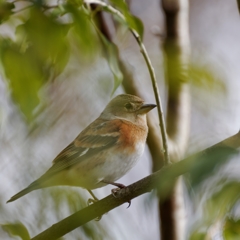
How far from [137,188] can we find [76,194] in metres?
0.51

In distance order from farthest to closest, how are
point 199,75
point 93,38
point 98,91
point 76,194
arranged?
1. point 98,91
2. point 76,194
3. point 199,75
4. point 93,38

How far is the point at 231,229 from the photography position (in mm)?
1659

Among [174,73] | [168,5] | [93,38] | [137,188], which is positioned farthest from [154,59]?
[168,5]

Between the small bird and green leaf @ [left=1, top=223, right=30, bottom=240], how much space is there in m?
1.58

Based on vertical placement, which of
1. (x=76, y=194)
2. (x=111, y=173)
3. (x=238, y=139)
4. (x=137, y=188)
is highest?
(x=238, y=139)

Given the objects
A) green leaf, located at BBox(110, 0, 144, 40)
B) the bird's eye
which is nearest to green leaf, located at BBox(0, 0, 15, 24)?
green leaf, located at BBox(110, 0, 144, 40)

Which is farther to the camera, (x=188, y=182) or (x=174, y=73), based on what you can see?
(x=174, y=73)

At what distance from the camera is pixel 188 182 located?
4.51 feet

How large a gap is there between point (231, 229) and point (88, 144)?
3273mm

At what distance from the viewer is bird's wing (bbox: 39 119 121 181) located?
4629 millimetres

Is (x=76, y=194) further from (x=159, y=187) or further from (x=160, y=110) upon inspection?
(x=159, y=187)

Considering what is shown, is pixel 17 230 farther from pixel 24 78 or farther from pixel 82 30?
pixel 82 30

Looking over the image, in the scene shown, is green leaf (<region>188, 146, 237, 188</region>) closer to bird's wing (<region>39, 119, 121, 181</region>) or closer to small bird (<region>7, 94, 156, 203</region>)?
small bird (<region>7, 94, 156, 203</region>)

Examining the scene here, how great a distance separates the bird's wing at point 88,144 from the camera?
4629 mm
